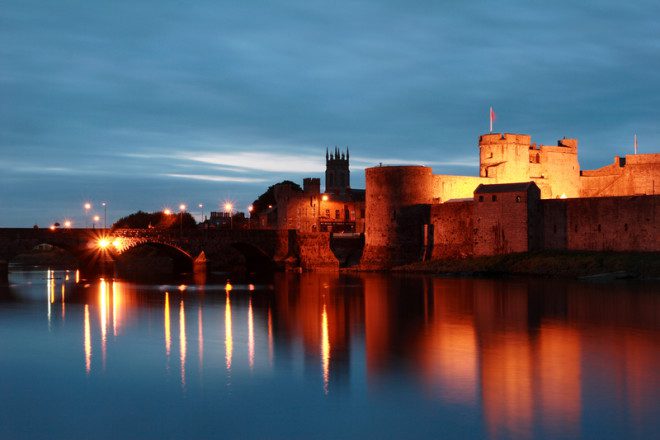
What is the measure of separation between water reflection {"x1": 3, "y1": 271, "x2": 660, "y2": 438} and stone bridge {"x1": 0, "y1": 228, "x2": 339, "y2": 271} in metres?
17.9

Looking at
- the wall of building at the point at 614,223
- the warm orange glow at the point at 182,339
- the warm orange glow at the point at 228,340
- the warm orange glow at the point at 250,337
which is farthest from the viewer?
the wall of building at the point at 614,223

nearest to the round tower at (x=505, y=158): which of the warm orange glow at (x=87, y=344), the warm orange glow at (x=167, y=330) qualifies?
the warm orange glow at (x=167, y=330)

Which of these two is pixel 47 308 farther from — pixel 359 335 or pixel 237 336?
pixel 359 335

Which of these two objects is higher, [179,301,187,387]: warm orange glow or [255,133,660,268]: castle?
[255,133,660,268]: castle

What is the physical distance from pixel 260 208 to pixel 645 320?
9624 cm

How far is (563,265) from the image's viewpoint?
5094 centimetres

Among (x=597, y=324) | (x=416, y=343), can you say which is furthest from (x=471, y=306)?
(x=416, y=343)

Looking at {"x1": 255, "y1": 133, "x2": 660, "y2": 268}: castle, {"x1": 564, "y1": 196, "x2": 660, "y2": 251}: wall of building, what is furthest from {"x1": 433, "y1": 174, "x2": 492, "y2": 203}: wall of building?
{"x1": 564, "y1": 196, "x2": 660, "y2": 251}: wall of building

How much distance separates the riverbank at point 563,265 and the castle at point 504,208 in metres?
0.76

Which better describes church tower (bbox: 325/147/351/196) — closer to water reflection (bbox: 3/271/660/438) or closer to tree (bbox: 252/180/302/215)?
tree (bbox: 252/180/302/215)

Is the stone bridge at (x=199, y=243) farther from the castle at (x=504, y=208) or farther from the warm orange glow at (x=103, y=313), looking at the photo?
the warm orange glow at (x=103, y=313)

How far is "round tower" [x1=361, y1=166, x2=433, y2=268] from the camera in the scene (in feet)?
199

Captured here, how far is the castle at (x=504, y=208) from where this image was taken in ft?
168

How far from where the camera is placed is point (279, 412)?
18.3 meters
